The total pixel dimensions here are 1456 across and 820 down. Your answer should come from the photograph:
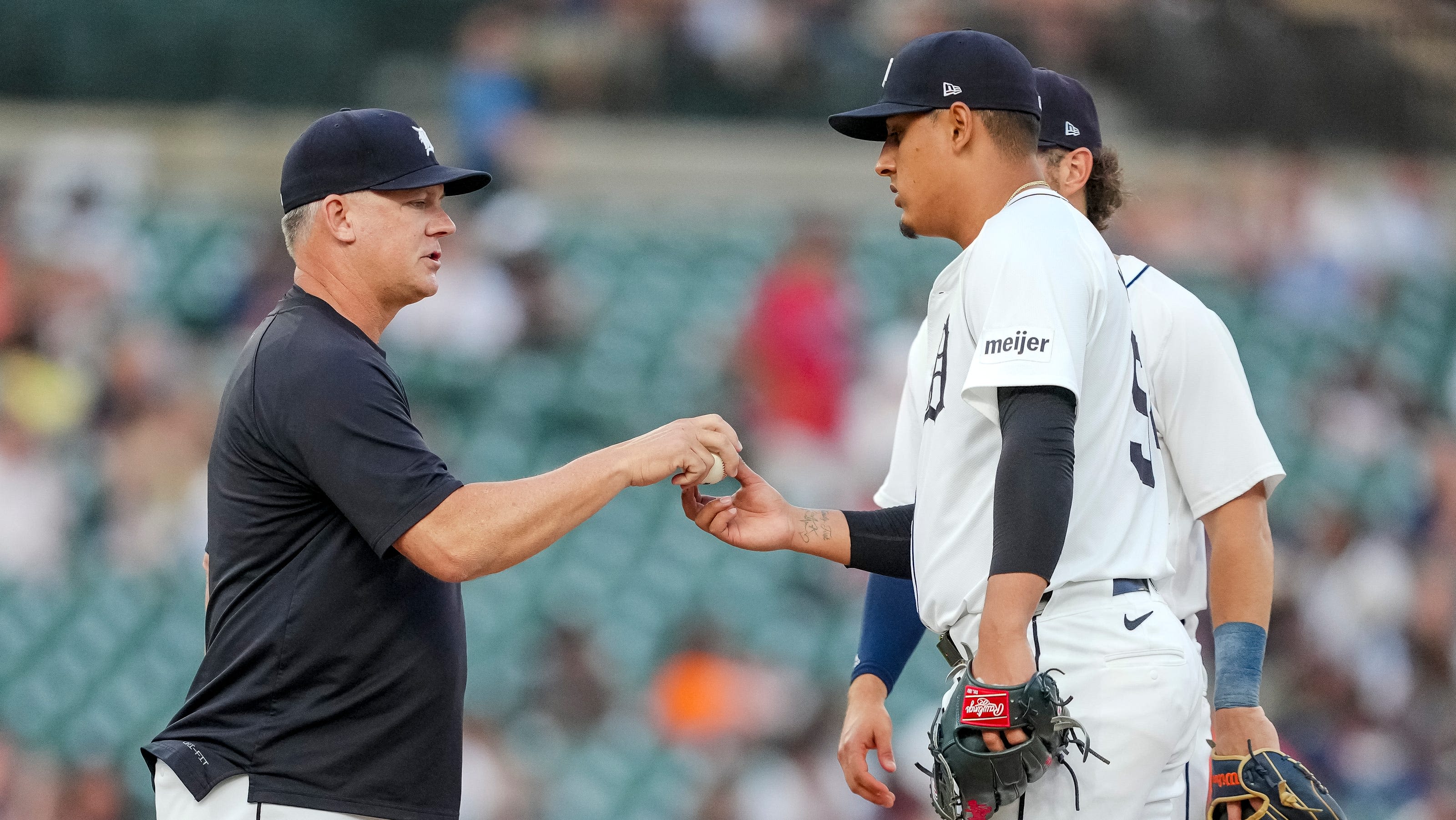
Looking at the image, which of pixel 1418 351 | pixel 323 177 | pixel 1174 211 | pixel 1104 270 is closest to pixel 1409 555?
pixel 1418 351

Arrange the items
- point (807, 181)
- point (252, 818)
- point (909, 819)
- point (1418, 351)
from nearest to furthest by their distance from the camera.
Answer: point (252, 818), point (909, 819), point (1418, 351), point (807, 181)

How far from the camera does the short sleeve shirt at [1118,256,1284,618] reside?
329cm

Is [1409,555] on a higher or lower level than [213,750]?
lower

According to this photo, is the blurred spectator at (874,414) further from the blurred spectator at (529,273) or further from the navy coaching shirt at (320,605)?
the navy coaching shirt at (320,605)

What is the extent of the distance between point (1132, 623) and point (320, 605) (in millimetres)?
1400

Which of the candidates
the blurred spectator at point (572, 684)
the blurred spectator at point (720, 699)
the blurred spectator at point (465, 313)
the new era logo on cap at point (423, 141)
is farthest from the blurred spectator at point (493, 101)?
the new era logo on cap at point (423, 141)

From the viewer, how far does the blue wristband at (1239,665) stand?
10.8 ft

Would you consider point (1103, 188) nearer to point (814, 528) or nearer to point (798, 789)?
point (814, 528)

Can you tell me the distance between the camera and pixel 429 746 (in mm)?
2904

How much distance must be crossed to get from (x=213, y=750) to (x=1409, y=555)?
7.42m

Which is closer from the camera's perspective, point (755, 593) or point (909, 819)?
point (909, 819)

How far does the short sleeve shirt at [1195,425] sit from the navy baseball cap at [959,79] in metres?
0.63

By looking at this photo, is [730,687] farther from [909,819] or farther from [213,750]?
[213,750]

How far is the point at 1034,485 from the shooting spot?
8.40 feet
